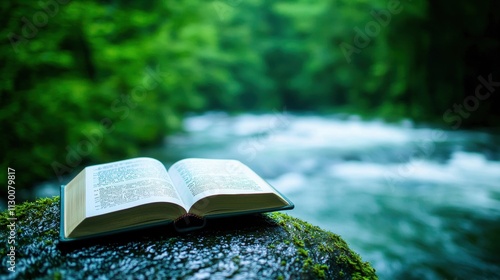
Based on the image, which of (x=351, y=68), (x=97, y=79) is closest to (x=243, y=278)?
(x=97, y=79)

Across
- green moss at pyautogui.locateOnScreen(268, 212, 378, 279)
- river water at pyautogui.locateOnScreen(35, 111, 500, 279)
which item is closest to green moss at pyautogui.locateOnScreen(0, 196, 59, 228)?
green moss at pyautogui.locateOnScreen(268, 212, 378, 279)

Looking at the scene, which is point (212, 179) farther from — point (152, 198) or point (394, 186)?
point (394, 186)

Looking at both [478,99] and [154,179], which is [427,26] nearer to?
[478,99]

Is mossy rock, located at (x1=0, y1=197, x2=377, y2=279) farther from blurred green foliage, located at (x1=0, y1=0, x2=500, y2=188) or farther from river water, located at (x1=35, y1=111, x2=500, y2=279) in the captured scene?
blurred green foliage, located at (x1=0, y1=0, x2=500, y2=188)

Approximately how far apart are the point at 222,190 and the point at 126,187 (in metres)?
0.38

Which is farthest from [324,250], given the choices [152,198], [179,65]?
[179,65]

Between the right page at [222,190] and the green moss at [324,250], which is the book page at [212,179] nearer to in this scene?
the right page at [222,190]

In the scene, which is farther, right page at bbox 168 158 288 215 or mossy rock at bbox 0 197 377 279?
right page at bbox 168 158 288 215

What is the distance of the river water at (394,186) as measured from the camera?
340 cm

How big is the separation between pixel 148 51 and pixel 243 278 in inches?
264

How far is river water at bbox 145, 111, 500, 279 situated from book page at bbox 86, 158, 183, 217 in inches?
91.8

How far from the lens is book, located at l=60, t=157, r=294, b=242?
1244 millimetres

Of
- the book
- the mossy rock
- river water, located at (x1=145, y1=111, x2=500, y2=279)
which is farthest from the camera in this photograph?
river water, located at (x1=145, y1=111, x2=500, y2=279)

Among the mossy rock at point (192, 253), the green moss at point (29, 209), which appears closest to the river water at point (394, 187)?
the mossy rock at point (192, 253)
